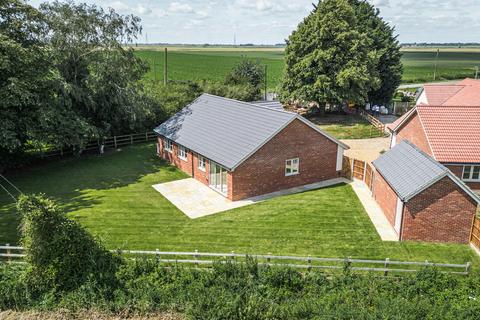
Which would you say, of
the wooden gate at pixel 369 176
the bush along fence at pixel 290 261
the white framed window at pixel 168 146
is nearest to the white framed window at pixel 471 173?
the wooden gate at pixel 369 176

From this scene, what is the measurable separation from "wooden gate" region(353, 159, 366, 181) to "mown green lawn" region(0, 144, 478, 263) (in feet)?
6.83

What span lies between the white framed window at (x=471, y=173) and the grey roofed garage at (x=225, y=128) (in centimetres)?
738

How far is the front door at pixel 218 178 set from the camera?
24.0 m

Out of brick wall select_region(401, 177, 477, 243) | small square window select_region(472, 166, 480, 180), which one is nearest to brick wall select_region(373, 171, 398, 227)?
brick wall select_region(401, 177, 477, 243)

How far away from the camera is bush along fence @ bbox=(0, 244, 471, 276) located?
1494cm

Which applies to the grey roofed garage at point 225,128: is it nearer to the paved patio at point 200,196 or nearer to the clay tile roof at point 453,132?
the paved patio at point 200,196

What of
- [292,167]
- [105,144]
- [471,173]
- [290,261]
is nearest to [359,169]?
[292,167]

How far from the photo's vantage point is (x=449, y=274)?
1438 centimetres

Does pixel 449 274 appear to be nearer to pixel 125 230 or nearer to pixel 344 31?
pixel 125 230

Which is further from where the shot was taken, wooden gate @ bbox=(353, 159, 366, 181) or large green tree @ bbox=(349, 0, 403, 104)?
large green tree @ bbox=(349, 0, 403, 104)

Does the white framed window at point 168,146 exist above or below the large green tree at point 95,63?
below

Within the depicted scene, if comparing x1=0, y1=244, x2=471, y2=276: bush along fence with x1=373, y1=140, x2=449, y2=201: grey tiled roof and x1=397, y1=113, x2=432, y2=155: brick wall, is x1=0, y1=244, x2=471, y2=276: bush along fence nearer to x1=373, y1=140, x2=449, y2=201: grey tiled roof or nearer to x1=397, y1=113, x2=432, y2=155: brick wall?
x1=373, y1=140, x2=449, y2=201: grey tiled roof

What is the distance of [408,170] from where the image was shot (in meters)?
20.0

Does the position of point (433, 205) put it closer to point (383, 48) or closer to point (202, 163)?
point (202, 163)
